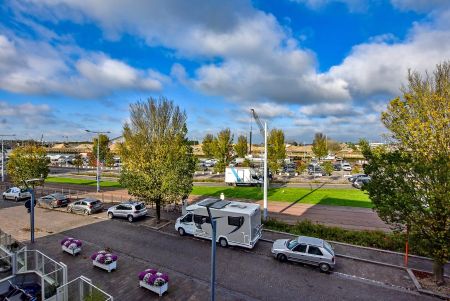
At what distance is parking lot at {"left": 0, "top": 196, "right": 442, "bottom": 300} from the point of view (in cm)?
1262

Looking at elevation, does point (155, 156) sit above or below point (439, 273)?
above

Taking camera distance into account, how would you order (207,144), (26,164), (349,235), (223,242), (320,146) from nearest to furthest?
(223,242), (349,235), (26,164), (320,146), (207,144)

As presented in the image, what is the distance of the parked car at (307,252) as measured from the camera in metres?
14.5

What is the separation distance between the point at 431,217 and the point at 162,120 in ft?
59.9

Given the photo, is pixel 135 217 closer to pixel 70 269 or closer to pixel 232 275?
pixel 70 269

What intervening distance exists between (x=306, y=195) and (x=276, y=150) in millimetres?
15308

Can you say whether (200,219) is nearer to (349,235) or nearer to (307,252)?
(307,252)

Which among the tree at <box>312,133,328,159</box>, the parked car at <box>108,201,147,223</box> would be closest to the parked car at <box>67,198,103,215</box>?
the parked car at <box>108,201,147,223</box>

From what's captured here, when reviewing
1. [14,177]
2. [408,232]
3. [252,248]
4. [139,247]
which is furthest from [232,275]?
[14,177]

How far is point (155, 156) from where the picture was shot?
70.6ft

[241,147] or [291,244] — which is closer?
[291,244]

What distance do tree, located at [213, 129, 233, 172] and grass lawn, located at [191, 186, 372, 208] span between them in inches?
498

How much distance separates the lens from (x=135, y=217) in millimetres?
23672

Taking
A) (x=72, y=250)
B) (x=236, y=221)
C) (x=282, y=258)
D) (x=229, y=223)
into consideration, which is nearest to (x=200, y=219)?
(x=229, y=223)
